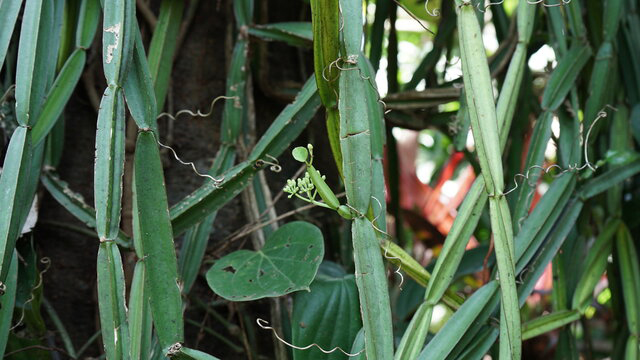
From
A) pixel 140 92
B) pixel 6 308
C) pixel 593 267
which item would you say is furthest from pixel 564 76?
pixel 6 308

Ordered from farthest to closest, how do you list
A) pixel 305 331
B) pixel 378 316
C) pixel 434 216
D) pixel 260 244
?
pixel 434 216 < pixel 260 244 < pixel 305 331 < pixel 378 316

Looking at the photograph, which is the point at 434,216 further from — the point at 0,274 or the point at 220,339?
the point at 0,274

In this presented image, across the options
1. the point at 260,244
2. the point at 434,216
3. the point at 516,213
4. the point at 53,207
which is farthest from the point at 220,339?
the point at 434,216

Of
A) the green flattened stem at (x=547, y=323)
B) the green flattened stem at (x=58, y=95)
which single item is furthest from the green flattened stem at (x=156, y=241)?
the green flattened stem at (x=547, y=323)

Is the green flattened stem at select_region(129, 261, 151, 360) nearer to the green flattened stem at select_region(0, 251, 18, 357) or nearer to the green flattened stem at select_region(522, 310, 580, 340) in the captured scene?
the green flattened stem at select_region(0, 251, 18, 357)

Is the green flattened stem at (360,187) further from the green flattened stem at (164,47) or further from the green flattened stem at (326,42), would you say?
the green flattened stem at (164,47)

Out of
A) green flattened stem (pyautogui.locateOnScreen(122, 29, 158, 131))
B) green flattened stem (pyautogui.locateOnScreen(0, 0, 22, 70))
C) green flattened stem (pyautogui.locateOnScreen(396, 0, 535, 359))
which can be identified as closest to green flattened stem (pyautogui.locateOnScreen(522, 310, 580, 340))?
green flattened stem (pyautogui.locateOnScreen(396, 0, 535, 359))
